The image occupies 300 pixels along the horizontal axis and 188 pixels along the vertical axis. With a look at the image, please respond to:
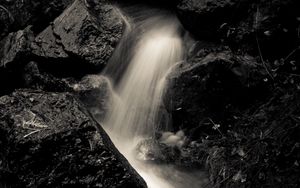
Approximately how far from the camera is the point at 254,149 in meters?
4.67

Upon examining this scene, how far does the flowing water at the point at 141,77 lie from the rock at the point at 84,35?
0.69ft

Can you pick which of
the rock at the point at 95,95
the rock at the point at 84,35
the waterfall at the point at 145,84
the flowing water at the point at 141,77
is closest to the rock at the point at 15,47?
the rock at the point at 84,35

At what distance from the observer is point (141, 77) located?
6309 mm

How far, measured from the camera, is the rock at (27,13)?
23.6 ft

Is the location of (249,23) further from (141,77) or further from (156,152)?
(156,152)

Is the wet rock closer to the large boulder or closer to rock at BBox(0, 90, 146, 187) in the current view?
rock at BBox(0, 90, 146, 187)

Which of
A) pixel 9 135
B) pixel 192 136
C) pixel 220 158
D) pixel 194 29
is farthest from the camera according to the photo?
pixel 194 29

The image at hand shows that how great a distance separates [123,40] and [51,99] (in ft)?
6.21

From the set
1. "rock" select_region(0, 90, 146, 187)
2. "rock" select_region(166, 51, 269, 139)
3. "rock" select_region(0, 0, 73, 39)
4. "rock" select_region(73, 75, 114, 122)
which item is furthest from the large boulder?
"rock" select_region(0, 0, 73, 39)

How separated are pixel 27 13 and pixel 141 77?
2544 millimetres

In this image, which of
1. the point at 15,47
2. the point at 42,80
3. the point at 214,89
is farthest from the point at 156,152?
the point at 15,47

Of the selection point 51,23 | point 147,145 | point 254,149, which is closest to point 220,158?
point 254,149

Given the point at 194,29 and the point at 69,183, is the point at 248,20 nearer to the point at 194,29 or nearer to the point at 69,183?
the point at 194,29

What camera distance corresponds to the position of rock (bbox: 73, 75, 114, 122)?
6125mm
